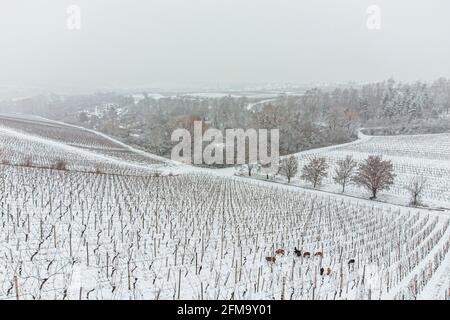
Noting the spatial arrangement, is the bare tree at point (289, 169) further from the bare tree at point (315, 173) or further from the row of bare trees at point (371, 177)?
the bare tree at point (315, 173)

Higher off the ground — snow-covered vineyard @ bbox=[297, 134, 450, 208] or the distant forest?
the distant forest

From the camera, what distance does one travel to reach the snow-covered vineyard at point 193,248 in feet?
26.5

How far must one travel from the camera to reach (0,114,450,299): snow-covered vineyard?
809 centimetres

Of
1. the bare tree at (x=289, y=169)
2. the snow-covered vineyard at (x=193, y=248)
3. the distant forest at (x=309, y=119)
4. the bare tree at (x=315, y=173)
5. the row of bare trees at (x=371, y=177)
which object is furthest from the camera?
the distant forest at (x=309, y=119)

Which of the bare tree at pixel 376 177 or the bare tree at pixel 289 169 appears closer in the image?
the bare tree at pixel 376 177

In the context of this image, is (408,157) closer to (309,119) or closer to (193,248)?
(309,119)

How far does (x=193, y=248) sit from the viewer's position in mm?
10672

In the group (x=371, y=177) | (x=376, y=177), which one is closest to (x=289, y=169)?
(x=371, y=177)

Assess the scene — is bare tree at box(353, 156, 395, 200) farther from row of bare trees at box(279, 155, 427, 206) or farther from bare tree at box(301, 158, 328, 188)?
bare tree at box(301, 158, 328, 188)

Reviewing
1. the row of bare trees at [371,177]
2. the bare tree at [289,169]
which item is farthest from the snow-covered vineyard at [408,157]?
the bare tree at [289,169]

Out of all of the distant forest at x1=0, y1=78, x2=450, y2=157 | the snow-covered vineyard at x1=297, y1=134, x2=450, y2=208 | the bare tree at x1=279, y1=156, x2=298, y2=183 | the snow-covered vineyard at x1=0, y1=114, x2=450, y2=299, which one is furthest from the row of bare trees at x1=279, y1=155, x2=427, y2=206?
the distant forest at x1=0, y1=78, x2=450, y2=157

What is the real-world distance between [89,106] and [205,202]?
115204 mm
